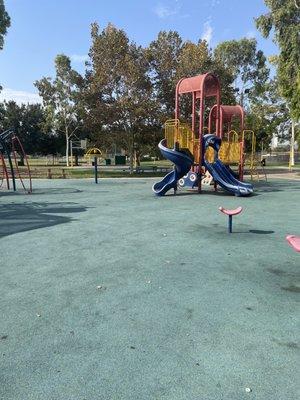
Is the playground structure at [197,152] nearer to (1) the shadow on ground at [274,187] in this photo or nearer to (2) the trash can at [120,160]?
(1) the shadow on ground at [274,187]

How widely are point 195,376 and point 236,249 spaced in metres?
4.23

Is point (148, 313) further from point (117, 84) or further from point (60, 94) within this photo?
point (60, 94)

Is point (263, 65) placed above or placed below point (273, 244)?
above

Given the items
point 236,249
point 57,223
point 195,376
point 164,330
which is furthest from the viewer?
point 57,223

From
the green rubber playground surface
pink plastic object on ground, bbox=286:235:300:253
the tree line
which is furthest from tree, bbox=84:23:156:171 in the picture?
pink plastic object on ground, bbox=286:235:300:253

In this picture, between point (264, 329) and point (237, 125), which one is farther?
point (237, 125)

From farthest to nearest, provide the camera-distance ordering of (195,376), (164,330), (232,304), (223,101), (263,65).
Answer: (263,65), (223,101), (232,304), (164,330), (195,376)

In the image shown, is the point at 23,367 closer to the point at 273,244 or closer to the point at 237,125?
the point at 273,244

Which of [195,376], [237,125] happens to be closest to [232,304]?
[195,376]

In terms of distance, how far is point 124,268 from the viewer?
6.12 m

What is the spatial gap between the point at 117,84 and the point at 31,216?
19931mm

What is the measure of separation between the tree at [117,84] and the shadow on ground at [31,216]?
16087 mm

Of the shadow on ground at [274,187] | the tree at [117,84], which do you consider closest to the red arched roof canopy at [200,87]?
the shadow on ground at [274,187]

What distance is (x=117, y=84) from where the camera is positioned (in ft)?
95.9
